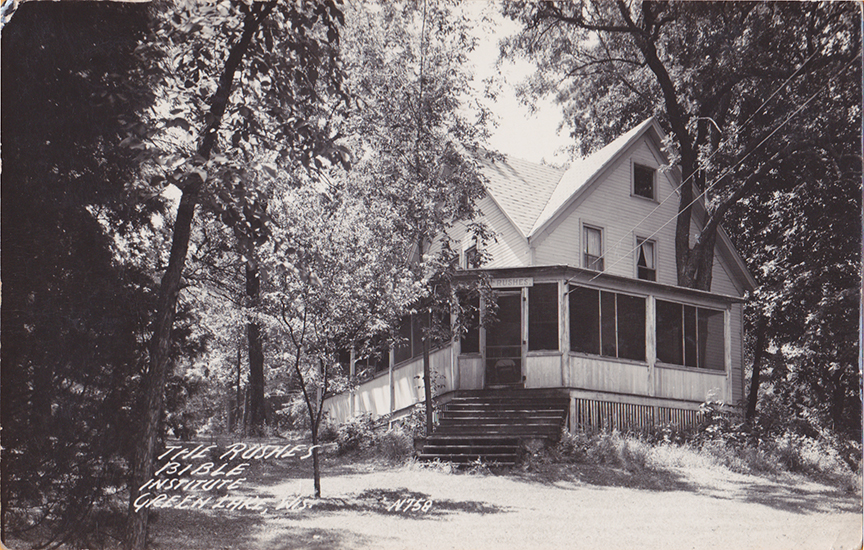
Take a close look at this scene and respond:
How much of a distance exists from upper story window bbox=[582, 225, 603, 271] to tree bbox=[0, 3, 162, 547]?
52.8 ft

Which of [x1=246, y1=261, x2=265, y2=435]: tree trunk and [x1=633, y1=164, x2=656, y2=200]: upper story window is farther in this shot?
[x1=633, y1=164, x2=656, y2=200]: upper story window

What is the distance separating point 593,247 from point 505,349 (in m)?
4.98

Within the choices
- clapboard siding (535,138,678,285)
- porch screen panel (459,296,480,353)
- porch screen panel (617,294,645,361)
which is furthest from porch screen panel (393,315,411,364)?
porch screen panel (617,294,645,361)

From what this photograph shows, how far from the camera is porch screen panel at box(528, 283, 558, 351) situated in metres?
17.6

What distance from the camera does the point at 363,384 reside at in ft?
73.4

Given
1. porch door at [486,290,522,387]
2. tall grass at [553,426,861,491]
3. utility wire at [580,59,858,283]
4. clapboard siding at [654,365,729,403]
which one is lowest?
tall grass at [553,426,861,491]

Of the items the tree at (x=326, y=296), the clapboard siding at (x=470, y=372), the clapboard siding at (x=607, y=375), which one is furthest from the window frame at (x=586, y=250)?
the tree at (x=326, y=296)

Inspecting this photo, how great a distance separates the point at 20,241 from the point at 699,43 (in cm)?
1717

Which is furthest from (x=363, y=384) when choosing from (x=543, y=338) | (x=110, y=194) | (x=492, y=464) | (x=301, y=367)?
(x=110, y=194)

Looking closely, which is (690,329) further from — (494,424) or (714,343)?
(494,424)

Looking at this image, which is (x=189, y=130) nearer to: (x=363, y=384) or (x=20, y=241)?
(x=20, y=241)

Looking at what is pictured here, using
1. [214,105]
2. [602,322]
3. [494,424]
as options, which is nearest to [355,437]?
[494,424]

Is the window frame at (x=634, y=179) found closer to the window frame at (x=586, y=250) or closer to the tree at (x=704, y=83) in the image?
the tree at (x=704, y=83)

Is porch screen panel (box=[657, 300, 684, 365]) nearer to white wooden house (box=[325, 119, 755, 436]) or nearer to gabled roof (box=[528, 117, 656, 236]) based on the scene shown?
white wooden house (box=[325, 119, 755, 436])
